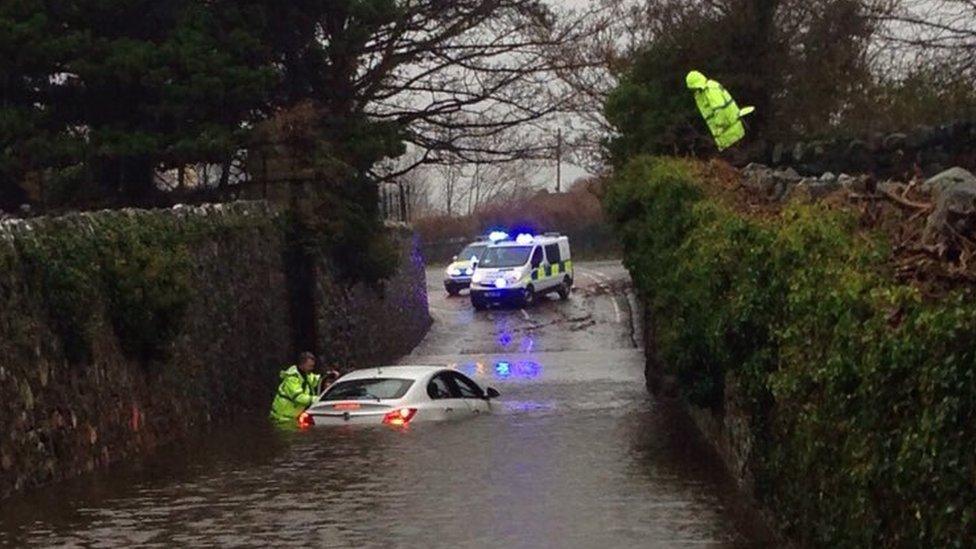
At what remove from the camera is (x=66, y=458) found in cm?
1842

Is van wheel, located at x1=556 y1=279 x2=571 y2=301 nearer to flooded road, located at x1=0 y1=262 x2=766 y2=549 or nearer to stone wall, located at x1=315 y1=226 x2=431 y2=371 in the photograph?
stone wall, located at x1=315 y1=226 x2=431 y2=371

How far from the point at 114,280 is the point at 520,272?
29847 mm

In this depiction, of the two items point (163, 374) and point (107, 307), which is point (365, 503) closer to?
point (107, 307)

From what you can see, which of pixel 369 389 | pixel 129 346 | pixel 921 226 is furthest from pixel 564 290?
pixel 921 226

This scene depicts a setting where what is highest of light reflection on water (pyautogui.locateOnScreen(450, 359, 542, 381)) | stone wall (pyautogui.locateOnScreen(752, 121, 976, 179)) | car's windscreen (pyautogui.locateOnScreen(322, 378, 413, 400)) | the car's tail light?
stone wall (pyautogui.locateOnScreen(752, 121, 976, 179))

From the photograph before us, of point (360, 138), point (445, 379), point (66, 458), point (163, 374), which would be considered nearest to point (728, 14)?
point (360, 138)

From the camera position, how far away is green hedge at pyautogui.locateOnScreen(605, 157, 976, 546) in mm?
6672

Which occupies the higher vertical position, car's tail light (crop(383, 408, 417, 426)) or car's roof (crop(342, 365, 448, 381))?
car's roof (crop(342, 365, 448, 381))

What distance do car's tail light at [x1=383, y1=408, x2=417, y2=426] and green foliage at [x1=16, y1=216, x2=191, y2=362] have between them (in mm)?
3140

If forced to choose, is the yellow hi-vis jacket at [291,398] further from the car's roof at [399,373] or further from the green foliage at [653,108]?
the green foliage at [653,108]

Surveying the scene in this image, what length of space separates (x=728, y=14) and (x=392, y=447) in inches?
550

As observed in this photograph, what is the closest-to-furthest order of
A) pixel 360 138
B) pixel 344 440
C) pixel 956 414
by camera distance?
pixel 956 414
pixel 344 440
pixel 360 138

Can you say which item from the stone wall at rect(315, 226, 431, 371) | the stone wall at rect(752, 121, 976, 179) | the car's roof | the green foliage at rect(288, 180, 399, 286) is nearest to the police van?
the stone wall at rect(315, 226, 431, 371)

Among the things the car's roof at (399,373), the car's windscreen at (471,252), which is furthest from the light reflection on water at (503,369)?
the car's windscreen at (471,252)
